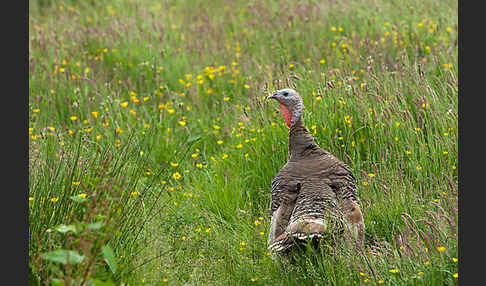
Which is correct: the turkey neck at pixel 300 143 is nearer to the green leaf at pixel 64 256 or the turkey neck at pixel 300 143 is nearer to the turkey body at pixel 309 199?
the turkey body at pixel 309 199

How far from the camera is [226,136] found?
7.10 m

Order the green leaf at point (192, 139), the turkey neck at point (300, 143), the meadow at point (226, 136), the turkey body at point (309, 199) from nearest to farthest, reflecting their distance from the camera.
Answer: the meadow at point (226, 136) < the turkey body at point (309, 199) < the turkey neck at point (300, 143) < the green leaf at point (192, 139)

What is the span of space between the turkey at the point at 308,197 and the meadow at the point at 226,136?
0.21 meters

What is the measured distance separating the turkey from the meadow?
208mm

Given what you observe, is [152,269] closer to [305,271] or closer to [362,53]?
[305,271]

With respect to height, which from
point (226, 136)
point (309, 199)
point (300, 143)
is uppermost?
point (300, 143)

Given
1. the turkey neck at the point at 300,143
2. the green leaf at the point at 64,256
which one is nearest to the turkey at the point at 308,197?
the turkey neck at the point at 300,143

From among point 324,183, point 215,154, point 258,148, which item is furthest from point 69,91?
point 324,183

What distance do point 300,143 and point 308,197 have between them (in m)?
0.57

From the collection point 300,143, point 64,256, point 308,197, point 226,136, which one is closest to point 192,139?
point 226,136

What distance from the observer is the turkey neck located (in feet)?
16.8

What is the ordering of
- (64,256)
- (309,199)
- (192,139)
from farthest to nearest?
(192,139) < (309,199) < (64,256)

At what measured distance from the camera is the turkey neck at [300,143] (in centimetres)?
512

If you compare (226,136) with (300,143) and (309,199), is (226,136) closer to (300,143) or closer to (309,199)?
(300,143)
